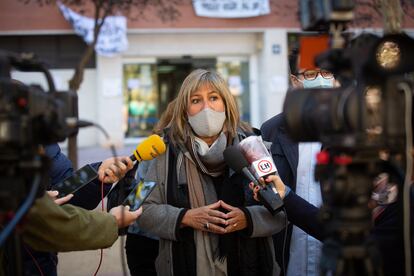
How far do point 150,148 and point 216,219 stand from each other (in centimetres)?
48

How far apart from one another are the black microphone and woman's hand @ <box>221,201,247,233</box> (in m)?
0.17

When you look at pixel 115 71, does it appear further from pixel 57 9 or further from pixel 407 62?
pixel 407 62

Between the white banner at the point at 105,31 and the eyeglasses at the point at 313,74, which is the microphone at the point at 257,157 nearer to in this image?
the eyeglasses at the point at 313,74

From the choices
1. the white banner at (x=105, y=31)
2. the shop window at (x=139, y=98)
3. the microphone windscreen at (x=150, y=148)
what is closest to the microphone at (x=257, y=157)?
the microphone windscreen at (x=150, y=148)

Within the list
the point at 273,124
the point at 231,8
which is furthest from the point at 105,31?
the point at 273,124

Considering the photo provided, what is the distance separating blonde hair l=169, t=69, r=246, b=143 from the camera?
8.51 feet

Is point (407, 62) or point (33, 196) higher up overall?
point (407, 62)

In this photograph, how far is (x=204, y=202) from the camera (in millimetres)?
2479

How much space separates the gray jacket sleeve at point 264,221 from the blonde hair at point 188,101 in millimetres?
444

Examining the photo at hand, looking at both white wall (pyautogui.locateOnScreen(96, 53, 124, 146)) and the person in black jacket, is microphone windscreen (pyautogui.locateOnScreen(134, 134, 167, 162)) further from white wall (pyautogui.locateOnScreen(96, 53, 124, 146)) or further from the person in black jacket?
white wall (pyautogui.locateOnScreen(96, 53, 124, 146))

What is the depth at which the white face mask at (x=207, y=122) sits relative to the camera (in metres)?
2.54

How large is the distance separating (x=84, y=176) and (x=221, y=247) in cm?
76

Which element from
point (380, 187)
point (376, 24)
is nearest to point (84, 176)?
point (380, 187)

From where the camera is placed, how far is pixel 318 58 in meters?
1.53
